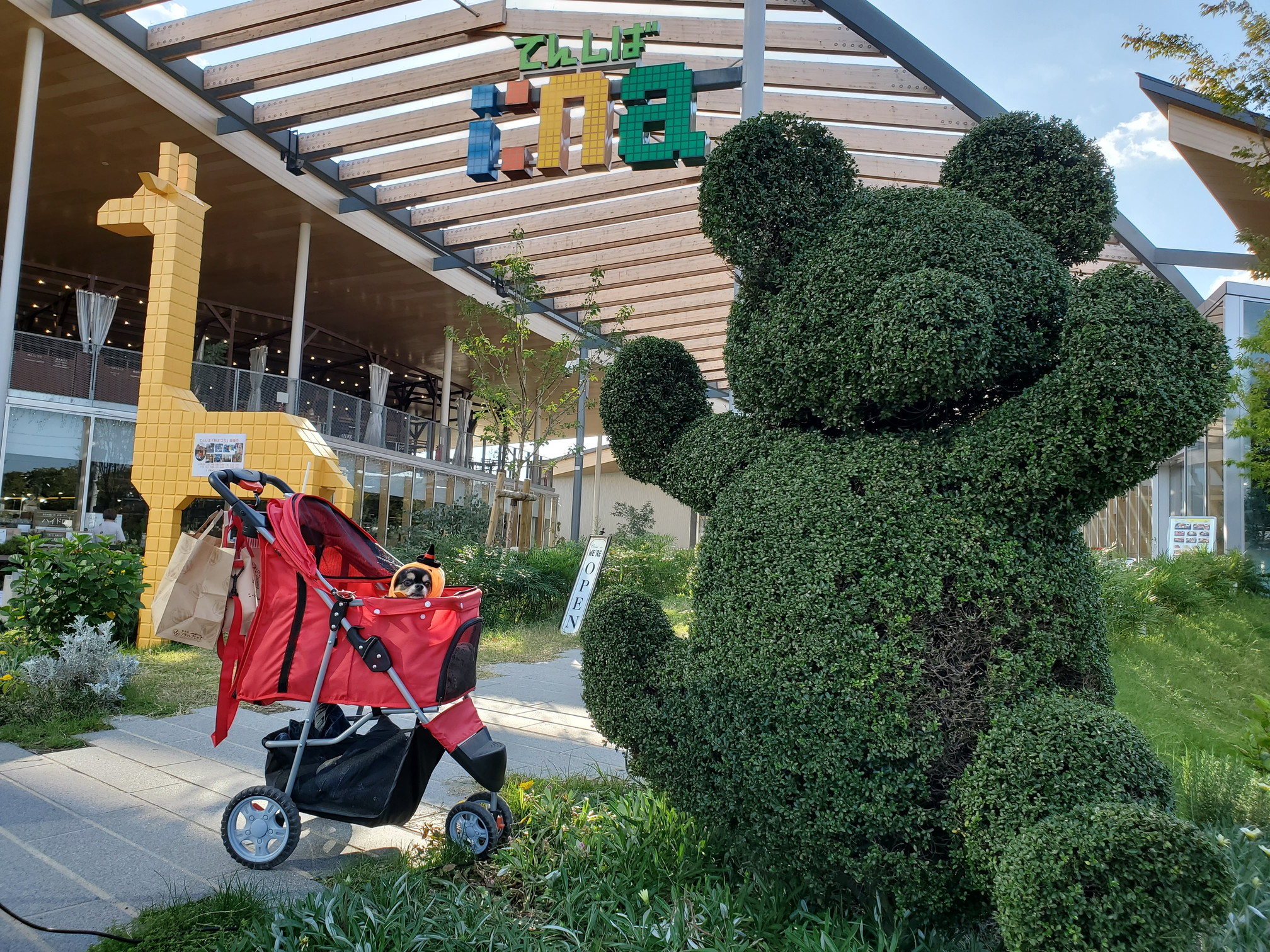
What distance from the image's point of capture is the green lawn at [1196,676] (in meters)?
5.55

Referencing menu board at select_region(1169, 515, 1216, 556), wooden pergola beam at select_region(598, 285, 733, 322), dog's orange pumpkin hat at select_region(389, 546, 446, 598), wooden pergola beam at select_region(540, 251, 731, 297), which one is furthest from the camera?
wooden pergola beam at select_region(598, 285, 733, 322)

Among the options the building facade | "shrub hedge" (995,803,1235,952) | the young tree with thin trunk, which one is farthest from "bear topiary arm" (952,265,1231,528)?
the building facade

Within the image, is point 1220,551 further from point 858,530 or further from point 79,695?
point 79,695

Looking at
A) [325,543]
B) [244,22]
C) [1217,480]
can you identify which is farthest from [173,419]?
[1217,480]

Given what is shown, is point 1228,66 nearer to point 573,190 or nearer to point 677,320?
point 573,190

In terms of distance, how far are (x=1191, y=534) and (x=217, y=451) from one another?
46.0ft

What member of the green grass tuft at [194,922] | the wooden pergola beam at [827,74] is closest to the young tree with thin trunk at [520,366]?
the wooden pergola beam at [827,74]

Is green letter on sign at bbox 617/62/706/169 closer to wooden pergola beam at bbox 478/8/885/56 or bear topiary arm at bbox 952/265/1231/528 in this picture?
wooden pergola beam at bbox 478/8/885/56

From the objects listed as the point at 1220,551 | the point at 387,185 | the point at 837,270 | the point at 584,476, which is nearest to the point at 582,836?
the point at 837,270

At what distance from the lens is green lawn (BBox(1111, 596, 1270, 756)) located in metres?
5.55

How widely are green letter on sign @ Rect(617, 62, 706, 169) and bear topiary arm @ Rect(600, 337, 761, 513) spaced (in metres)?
5.34

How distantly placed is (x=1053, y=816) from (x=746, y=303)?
1.95m

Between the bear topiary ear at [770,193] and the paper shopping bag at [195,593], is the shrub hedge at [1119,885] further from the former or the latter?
the paper shopping bag at [195,593]

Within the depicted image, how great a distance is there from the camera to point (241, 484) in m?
3.46
